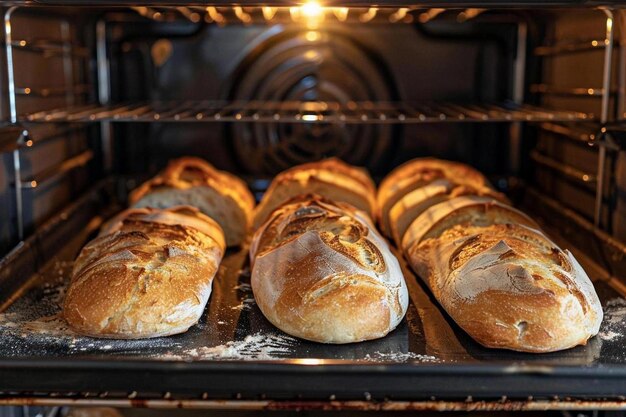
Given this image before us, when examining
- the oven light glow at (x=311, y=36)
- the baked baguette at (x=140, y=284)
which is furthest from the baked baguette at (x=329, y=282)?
the oven light glow at (x=311, y=36)

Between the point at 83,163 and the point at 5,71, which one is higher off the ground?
the point at 5,71

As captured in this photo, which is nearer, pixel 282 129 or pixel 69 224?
pixel 69 224

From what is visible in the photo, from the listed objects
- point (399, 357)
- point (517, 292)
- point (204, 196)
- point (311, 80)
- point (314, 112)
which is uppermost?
point (311, 80)

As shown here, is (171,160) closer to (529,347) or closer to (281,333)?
(281,333)

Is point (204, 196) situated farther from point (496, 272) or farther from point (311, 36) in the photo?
point (496, 272)

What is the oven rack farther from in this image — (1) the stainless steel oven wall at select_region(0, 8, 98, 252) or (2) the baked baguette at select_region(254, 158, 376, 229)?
(2) the baked baguette at select_region(254, 158, 376, 229)

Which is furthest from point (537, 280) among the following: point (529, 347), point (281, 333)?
point (281, 333)

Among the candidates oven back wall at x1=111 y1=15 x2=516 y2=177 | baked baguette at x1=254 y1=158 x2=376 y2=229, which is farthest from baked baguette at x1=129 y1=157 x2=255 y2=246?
oven back wall at x1=111 y1=15 x2=516 y2=177

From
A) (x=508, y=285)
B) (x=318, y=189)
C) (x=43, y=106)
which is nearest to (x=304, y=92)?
(x=318, y=189)
